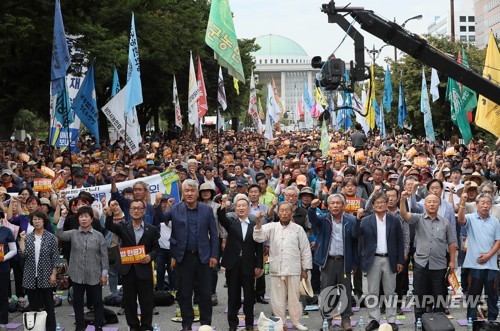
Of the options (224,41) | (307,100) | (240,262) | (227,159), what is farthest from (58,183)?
(307,100)

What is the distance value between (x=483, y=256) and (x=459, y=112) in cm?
1068

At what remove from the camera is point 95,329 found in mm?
10023

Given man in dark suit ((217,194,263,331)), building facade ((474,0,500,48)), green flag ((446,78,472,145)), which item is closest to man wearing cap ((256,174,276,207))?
man in dark suit ((217,194,263,331))

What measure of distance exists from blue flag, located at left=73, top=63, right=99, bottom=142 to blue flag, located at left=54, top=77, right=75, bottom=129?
0.95 feet

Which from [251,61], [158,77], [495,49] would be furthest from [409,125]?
[251,61]

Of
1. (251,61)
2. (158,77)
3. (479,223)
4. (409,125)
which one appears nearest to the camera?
(479,223)

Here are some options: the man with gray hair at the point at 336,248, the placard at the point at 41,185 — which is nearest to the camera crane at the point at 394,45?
the man with gray hair at the point at 336,248

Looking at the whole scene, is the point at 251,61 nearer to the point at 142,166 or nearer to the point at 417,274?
the point at 142,166

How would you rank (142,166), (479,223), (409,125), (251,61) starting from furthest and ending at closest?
(251,61), (409,125), (142,166), (479,223)

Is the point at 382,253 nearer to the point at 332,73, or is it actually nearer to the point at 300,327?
the point at 300,327

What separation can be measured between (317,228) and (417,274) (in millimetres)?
1309

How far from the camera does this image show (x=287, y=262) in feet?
32.7

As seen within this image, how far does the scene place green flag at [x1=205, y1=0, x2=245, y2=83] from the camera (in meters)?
16.6

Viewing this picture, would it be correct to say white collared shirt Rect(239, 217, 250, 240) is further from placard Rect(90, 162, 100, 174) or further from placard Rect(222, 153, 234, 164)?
placard Rect(222, 153, 234, 164)
